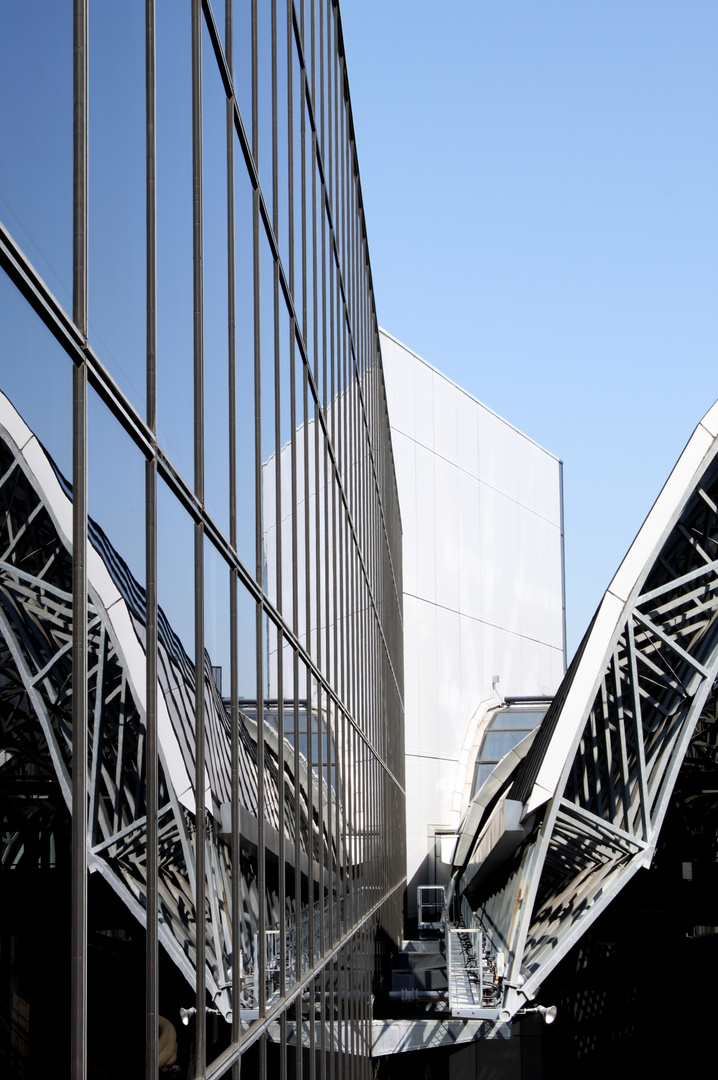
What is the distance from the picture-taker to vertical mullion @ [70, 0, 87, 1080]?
140 inches

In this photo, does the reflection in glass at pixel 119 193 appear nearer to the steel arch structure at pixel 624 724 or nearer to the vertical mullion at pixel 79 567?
the vertical mullion at pixel 79 567

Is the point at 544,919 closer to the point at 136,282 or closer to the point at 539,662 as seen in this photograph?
the point at 136,282

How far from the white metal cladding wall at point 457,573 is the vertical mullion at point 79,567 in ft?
147

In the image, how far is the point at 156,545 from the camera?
4926 millimetres

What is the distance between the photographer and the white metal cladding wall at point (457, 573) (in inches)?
1962

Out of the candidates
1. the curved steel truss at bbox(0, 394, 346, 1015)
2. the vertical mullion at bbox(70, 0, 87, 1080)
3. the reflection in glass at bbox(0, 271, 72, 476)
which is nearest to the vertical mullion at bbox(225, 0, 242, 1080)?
the curved steel truss at bbox(0, 394, 346, 1015)

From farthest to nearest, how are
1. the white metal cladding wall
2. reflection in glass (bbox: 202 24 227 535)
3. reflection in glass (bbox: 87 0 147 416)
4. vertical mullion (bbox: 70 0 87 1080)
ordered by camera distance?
1. the white metal cladding wall
2. reflection in glass (bbox: 202 24 227 535)
3. reflection in glass (bbox: 87 0 147 416)
4. vertical mullion (bbox: 70 0 87 1080)

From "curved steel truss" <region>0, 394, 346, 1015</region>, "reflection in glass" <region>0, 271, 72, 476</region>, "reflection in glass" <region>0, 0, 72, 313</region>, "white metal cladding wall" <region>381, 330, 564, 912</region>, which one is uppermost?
"white metal cladding wall" <region>381, 330, 564, 912</region>

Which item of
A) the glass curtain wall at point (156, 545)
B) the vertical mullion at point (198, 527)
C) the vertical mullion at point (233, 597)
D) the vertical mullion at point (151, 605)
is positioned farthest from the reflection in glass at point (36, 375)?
the vertical mullion at point (233, 597)

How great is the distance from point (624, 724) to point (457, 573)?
30828 mm

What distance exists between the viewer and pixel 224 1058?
19.8 ft

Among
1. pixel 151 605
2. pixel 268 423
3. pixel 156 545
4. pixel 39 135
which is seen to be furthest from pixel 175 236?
pixel 268 423

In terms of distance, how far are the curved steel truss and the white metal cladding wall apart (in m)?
42.4

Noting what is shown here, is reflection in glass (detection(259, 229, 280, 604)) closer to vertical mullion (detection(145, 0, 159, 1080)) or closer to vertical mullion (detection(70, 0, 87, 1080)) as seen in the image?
vertical mullion (detection(145, 0, 159, 1080))
